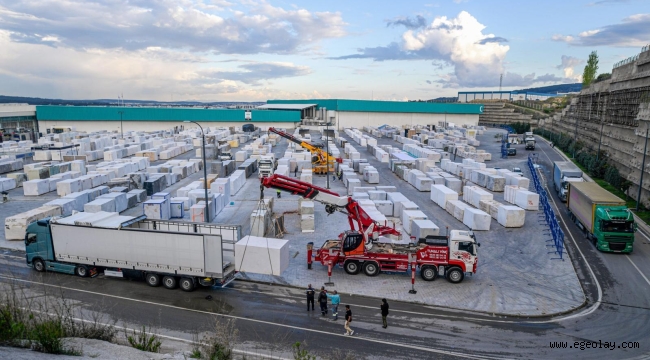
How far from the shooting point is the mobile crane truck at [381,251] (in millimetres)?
18562

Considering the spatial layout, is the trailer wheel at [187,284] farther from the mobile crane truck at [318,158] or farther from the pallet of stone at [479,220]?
the mobile crane truck at [318,158]

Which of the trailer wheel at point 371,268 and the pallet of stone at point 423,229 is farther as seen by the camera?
the pallet of stone at point 423,229

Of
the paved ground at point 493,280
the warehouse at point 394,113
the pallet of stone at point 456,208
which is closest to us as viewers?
the paved ground at point 493,280

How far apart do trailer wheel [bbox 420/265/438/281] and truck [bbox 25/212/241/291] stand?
828cm

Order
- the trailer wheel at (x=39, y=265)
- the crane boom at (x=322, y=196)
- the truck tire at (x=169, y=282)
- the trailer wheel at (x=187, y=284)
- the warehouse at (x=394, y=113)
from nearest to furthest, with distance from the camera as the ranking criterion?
the trailer wheel at (x=187, y=284) < the truck tire at (x=169, y=282) < the trailer wheel at (x=39, y=265) < the crane boom at (x=322, y=196) < the warehouse at (x=394, y=113)

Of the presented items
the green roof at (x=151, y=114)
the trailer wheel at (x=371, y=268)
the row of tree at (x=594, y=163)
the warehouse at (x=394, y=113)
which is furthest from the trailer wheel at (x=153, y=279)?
the warehouse at (x=394, y=113)

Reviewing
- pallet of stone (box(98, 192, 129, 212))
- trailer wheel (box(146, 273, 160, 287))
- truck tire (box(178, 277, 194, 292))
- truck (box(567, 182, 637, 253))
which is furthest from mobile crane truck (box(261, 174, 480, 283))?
pallet of stone (box(98, 192, 129, 212))

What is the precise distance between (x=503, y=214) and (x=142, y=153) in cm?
4561

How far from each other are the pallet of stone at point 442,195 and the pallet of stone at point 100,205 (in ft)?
77.1

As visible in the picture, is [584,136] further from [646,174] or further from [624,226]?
[624,226]

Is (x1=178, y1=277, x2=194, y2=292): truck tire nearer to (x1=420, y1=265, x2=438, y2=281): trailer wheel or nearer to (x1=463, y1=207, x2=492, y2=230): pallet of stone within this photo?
(x1=420, y1=265, x2=438, y2=281): trailer wheel

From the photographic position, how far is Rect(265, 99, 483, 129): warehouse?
107 meters

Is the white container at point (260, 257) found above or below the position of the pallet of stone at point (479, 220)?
above

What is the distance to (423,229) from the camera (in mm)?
22734
